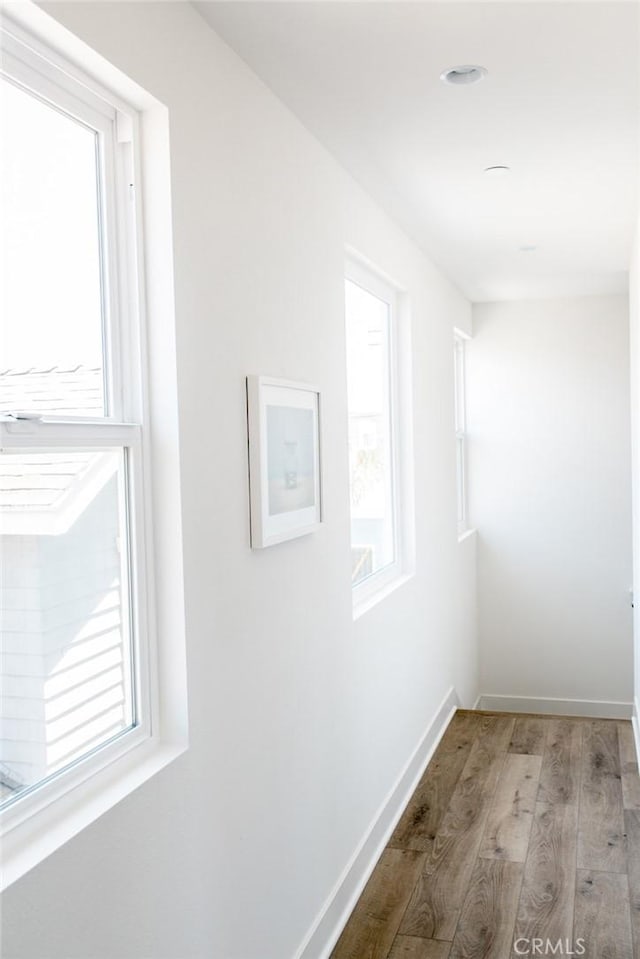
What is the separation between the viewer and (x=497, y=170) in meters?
3.17

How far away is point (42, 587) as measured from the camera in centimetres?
151

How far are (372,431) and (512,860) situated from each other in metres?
1.75

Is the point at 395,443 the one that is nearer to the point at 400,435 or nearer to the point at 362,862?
the point at 400,435

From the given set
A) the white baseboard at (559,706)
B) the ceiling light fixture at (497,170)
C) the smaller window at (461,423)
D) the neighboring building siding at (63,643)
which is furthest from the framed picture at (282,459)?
the white baseboard at (559,706)

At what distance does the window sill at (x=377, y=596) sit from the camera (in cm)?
329

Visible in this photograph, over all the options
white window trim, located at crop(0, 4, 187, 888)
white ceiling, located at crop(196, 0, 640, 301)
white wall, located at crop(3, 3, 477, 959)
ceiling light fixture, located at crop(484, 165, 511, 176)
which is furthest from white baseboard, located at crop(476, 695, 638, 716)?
white window trim, located at crop(0, 4, 187, 888)

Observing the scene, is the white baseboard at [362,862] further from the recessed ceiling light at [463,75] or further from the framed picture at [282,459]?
the recessed ceiling light at [463,75]

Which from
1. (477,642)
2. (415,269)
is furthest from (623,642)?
(415,269)

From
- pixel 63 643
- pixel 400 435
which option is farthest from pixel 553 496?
pixel 63 643

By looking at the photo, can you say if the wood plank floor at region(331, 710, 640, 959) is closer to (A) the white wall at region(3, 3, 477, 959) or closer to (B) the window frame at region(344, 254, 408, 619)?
(A) the white wall at region(3, 3, 477, 959)

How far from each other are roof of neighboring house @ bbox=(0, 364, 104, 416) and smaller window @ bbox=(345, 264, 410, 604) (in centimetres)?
169

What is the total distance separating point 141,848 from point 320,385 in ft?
4.97

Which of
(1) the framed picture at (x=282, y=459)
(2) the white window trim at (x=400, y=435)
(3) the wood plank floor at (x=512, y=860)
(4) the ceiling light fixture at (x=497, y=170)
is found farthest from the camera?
(2) the white window trim at (x=400, y=435)

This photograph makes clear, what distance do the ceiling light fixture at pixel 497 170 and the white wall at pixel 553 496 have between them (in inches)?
119
